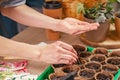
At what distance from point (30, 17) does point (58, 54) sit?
0.41 meters

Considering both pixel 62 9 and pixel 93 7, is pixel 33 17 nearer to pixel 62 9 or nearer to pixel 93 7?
pixel 62 9

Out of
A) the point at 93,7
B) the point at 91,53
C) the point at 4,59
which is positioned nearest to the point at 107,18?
the point at 93,7

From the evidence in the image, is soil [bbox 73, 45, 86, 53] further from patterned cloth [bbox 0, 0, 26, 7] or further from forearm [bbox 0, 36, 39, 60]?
patterned cloth [bbox 0, 0, 26, 7]

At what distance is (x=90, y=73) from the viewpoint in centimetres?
112

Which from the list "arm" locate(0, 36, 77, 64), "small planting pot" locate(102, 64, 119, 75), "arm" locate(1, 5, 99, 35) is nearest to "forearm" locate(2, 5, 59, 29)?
"arm" locate(1, 5, 99, 35)

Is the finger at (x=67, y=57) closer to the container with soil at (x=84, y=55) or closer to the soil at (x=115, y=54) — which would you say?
the container with soil at (x=84, y=55)

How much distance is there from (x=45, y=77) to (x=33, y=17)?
0.42 meters

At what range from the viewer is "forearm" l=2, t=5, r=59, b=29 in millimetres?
1393

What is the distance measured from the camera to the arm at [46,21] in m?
1.27

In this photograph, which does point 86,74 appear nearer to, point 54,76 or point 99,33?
point 54,76

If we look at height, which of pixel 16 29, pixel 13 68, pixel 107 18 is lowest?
pixel 16 29

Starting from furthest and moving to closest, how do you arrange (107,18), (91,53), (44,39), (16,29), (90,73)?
1. (16,29)
2. (44,39)
3. (107,18)
4. (91,53)
5. (90,73)

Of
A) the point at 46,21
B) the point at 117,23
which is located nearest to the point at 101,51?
the point at 117,23

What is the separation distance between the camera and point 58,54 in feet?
3.70
